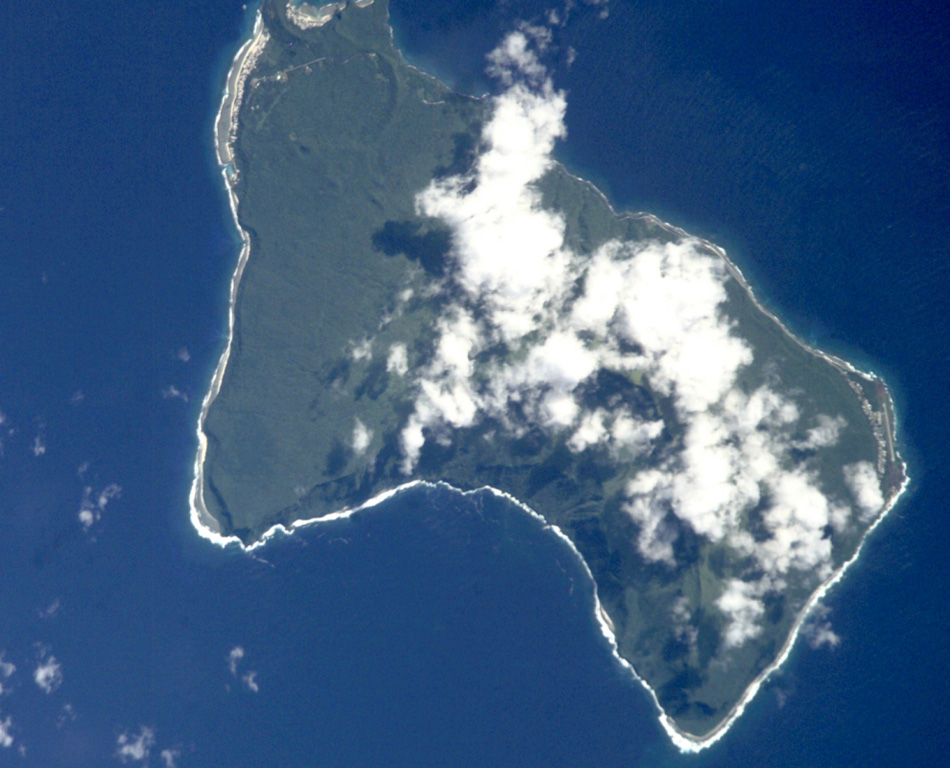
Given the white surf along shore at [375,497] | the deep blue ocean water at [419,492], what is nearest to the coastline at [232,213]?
the white surf along shore at [375,497]

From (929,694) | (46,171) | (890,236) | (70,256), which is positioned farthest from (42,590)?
(890,236)

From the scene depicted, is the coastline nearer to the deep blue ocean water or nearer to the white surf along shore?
the white surf along shore

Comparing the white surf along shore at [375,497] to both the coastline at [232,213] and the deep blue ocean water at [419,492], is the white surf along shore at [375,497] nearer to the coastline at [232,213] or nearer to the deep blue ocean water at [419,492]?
the coastline at [232,213]

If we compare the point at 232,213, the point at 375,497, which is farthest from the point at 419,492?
the point at 232,213

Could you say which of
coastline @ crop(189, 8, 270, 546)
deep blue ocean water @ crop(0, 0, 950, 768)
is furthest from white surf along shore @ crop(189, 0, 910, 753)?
deep blue ocean water @ crop(0, 0, 950, 768)

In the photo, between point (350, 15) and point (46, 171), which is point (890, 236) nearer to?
point (350, 15)

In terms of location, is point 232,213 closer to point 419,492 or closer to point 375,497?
point 375,497

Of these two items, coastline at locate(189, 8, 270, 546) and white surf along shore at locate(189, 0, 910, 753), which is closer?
white surf along shore at locate(189, 0, 910, 753)
